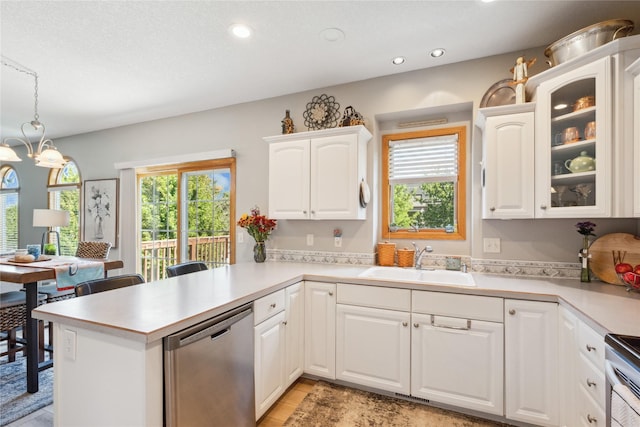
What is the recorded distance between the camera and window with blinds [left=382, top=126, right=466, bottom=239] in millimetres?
2615

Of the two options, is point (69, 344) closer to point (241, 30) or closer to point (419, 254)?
point (241, 30)

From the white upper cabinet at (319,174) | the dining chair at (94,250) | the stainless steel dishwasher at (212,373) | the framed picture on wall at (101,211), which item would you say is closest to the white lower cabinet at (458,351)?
the white upper cabinet at (319,174)

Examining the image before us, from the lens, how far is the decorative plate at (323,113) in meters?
2.85

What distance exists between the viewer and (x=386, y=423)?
1.85 m

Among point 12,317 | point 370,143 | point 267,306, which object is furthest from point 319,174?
point 12,317

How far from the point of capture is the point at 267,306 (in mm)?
1862

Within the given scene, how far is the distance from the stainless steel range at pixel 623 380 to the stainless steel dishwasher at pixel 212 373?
5.17 feet

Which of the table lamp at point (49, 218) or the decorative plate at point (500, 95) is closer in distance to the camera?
the decorative plate at point (500, 95)

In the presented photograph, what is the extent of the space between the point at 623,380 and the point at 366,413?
1.40 metres

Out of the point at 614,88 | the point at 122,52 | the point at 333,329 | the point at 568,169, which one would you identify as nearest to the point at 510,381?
the point at 333,329

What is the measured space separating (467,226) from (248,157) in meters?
2.34

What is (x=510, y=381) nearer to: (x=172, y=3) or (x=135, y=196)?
(x=172, y=3)

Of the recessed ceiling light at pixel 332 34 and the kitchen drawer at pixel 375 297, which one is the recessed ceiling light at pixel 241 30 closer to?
the recessed ceiling light at pixel 332 34

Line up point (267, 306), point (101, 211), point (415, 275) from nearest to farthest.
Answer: point (267, 306) < point (415, 275) < point (101, 211)
